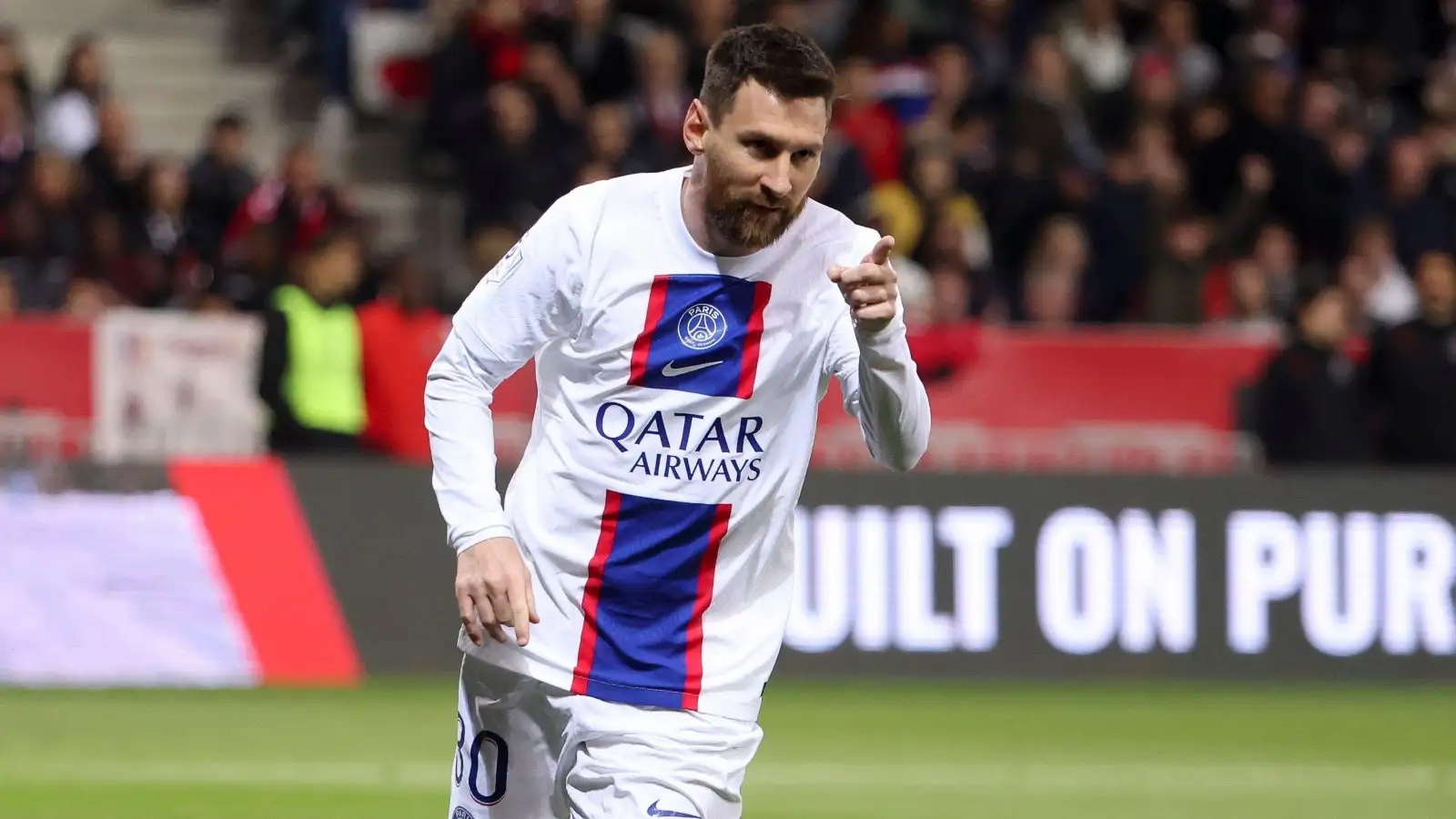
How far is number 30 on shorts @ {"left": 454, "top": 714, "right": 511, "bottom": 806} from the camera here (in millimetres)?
4516

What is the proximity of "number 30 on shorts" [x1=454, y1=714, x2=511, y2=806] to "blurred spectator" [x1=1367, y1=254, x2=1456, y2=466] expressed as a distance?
9464mm

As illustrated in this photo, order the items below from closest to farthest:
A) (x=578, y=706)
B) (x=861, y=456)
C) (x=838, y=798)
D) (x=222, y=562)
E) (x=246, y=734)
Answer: (x=578, y=706), (x=838, y=798), (x=246, y=734), (x=222, y=562), (x=861, y=456)

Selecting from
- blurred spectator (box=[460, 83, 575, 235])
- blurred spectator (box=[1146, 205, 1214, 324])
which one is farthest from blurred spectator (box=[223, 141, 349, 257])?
blurred spectator (box=[1146, 205, 1214, 324])

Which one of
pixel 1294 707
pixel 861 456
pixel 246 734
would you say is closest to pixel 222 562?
pixel 246 734

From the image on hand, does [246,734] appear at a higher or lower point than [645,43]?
lower

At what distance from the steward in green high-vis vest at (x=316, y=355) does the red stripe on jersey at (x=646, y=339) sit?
787 cm

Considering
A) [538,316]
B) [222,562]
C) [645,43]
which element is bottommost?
[222,562]

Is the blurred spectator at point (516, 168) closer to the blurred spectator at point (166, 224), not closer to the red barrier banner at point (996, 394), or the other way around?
the blurred spectator at point (166, 224)

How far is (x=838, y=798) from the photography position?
8672 mm

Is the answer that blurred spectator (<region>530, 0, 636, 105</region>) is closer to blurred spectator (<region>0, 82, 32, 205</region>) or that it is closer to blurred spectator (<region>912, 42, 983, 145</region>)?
blurred spectator (<region>912, 42, 983, 145</region>)

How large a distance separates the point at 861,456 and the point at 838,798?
4.31 m

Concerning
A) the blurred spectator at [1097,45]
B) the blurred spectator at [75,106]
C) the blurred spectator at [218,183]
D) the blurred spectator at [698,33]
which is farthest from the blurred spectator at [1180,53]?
the blurred spectator at [75,106]

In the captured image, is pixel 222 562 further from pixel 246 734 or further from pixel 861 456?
pixel 861 456

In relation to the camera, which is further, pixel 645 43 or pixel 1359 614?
pixel 645 43
